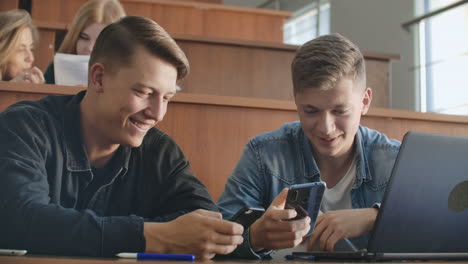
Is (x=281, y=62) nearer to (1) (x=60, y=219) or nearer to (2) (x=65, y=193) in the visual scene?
(2) (x=65, y=193)

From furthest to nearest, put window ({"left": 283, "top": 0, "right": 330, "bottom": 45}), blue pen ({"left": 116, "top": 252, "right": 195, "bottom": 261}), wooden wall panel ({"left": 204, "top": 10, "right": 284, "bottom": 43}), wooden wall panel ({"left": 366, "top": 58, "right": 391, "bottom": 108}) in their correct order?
window ({"left": 283, "top": 0, "right": 330, "bottom": 45})
wooden wall panel ({"left": 204, "top": 10, "right": 284, "bottom": 43})
wooden wall panel ({"left": 366, "top": 58, "right": 391, "bottom": 108})
blue pen ({"left": 116, "top": 252, "right": 195, "bottom": 261})

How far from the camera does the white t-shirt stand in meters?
1.52

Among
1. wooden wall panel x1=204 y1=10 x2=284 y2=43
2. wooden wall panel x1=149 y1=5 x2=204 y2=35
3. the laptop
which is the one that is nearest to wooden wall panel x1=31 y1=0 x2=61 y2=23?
wooden wall panel x1=149 y1=5 x2=204 y2=35

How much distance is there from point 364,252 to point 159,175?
55 centimetres

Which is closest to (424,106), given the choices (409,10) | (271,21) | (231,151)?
(409,10)

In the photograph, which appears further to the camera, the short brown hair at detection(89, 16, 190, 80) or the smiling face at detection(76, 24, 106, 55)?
the smiling face at detection(76, 24, 106, 55)

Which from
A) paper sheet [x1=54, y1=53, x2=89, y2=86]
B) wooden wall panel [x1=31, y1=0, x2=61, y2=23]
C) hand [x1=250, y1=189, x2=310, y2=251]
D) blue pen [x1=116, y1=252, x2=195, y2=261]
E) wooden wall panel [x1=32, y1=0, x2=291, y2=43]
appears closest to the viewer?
blue pen [x1=116, y1=252, x2=195, y2=261]

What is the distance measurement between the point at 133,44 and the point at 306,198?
50 centimetres

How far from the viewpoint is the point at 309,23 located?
23.5ft

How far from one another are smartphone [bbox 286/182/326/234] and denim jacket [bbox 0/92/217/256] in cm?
27

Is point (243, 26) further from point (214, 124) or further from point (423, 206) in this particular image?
point (423, 206)

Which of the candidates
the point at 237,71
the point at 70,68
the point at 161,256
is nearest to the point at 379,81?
the point at 237,71

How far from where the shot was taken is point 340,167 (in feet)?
5.22

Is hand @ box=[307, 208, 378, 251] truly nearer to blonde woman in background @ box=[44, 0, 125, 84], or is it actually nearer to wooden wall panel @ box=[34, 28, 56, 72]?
blonde woman in background @ box=[44, 0, 125, 84]
